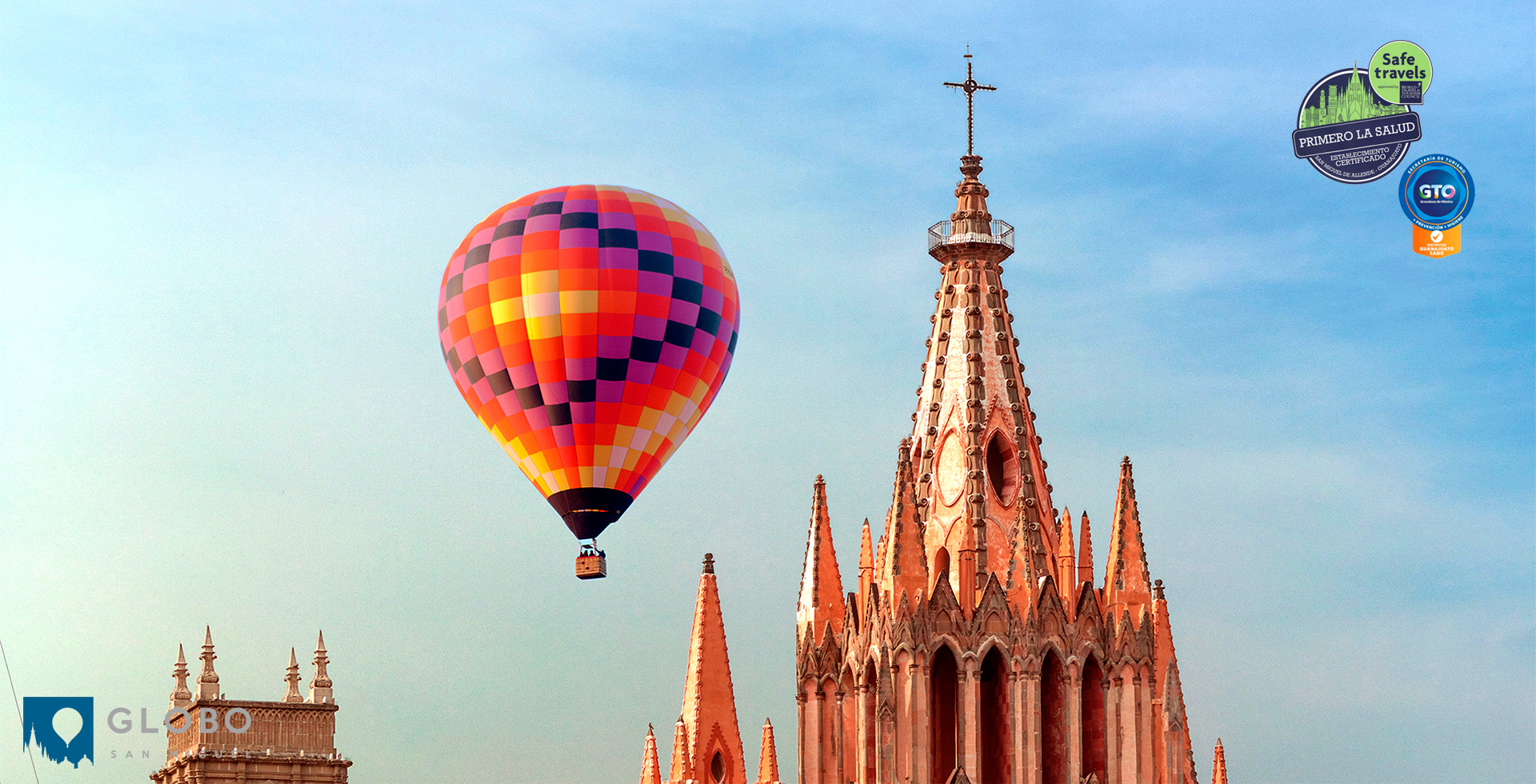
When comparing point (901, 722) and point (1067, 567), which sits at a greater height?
point (1067, 567)

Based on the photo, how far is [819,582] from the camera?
90.3 metres

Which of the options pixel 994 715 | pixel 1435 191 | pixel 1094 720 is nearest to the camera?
pixel 1435 191

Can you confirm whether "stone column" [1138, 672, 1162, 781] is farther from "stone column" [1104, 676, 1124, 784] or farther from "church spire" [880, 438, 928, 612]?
"church spire" [880, 438, 928, 612]

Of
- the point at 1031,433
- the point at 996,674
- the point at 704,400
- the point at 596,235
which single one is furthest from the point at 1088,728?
the point at 596,235

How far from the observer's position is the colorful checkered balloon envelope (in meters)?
82.7

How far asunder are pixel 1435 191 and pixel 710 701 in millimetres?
28405

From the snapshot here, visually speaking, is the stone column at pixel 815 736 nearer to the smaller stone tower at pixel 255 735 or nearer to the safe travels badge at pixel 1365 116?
the smaller stone tower at pixel 255 735

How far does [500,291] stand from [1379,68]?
84.9 ft

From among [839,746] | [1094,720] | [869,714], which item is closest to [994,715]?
[1094,720]

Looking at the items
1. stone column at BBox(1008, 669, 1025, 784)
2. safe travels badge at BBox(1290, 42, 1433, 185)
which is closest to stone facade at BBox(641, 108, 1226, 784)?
stone column at BBox(1008, 669, 1025, 784)

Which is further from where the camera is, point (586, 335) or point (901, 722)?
point (901, 722)

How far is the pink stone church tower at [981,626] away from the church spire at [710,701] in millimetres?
2343

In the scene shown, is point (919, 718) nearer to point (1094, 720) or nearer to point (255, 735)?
point (1094, 720)

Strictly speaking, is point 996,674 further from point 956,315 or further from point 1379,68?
point 1379,68
